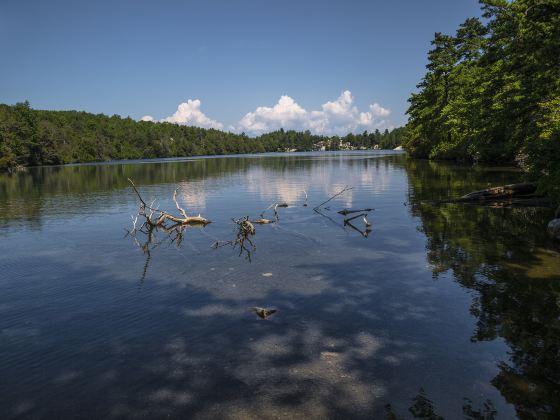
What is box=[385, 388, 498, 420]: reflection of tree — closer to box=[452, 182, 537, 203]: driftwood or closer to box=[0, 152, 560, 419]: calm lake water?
box=[0, 152, 560, 419]: calm lake water

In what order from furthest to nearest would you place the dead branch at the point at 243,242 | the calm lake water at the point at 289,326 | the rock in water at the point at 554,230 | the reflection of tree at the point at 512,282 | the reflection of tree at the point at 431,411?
the dead branch at the point at 243,242 < the rock in water at the point at 554,230 < the reflection of tree at the point at 512,282 < the calm lake water at the point at 289,326 < the reflection of tree at the point at 431,411

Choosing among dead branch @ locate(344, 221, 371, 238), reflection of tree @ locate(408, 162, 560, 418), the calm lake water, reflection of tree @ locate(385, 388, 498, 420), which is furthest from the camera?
dead branch @ locate(344, 221, 371, 238)

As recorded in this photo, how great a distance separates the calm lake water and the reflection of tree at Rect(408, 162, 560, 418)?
0.06 m

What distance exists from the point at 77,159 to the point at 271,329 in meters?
166

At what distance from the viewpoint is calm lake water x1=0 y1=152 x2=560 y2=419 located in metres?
7.89

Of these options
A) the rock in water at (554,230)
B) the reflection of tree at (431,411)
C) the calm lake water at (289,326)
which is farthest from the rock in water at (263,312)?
the rock in water at (554,230)

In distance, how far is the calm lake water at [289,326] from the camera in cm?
789

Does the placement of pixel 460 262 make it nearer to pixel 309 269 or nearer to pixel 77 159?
pixel 309 269

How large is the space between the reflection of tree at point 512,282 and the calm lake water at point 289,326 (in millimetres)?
56

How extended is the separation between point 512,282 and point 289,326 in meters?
8.21

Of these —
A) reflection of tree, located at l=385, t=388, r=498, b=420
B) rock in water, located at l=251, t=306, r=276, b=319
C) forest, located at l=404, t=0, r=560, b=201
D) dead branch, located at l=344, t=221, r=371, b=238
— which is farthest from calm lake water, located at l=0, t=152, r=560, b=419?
forest, located at l=404, t=0, r=560, b=201

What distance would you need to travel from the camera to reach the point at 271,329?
10.9m

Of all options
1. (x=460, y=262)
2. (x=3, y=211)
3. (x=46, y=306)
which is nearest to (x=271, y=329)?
(x=46, y=306)

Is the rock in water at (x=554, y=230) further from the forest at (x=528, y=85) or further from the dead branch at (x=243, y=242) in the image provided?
the dead branch at (x=243, y=242)
